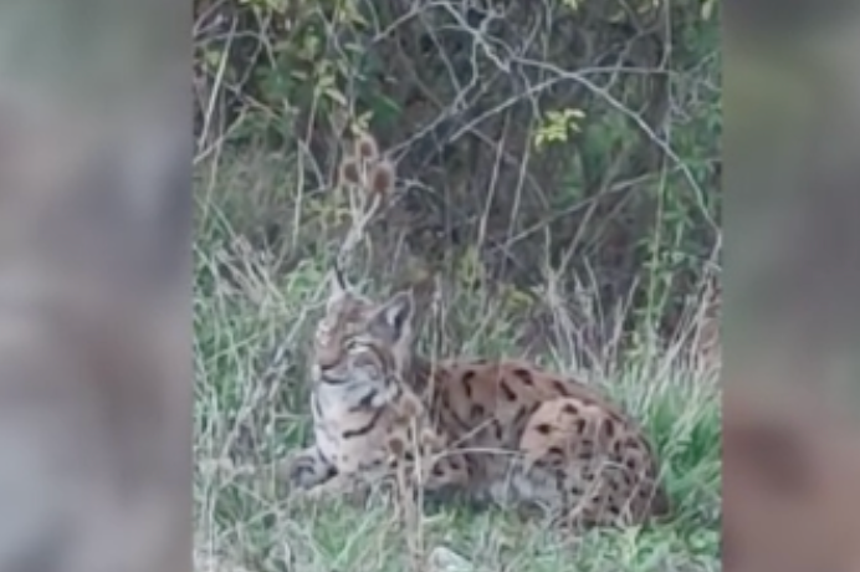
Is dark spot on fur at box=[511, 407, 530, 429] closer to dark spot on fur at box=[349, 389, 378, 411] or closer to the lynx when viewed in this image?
the lynx

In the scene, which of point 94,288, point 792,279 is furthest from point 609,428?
point 94,288

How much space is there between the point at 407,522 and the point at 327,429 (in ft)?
0.46

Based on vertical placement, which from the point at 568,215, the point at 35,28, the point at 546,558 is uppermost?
the point at 35,28

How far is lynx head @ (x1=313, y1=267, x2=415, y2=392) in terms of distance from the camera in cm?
167

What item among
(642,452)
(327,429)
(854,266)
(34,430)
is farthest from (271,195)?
(854,266)

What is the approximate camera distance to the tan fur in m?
1.65

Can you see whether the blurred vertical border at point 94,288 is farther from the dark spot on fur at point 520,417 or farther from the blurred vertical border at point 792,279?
the blurred vertical border at point 792,279

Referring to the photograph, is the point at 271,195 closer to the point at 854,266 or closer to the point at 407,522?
the point at 407,522

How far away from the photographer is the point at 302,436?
167cm

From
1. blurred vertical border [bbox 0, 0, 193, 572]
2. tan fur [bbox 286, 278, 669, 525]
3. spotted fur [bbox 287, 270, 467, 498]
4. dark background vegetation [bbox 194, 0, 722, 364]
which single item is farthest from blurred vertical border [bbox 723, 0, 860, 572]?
blurred vertical border [bbox 0, 0, 193, 572]

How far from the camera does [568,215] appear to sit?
5.47 ft

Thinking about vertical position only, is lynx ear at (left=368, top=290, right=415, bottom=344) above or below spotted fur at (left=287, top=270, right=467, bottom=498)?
above

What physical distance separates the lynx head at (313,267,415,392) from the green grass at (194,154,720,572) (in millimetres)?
20

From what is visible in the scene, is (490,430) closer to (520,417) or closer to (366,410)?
(520,417)
